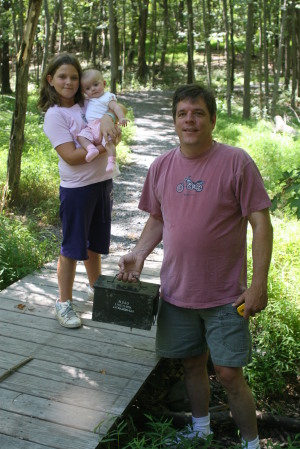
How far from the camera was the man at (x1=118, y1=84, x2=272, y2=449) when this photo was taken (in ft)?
8.61

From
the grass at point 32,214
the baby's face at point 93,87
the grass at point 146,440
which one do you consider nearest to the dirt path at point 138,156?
the grass at point 32,214

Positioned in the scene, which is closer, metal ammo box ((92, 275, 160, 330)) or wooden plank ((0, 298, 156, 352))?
metal ammo box ((92, 275, 160, 330))

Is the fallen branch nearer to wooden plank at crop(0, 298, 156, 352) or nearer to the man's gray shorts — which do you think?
wooden plank at crop(0, 298, 156, 352)

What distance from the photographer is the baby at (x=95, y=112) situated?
3671 mm

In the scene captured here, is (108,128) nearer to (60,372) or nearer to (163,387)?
(60,372)

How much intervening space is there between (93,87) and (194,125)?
142 centimetres

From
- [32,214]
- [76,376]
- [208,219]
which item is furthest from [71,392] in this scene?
[32,214]

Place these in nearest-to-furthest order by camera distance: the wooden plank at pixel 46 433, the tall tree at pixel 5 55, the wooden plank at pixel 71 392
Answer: the wooden plank at pixel 46 433, the wooden plank at pixel 71 392, the tall tree at pixel 5 55

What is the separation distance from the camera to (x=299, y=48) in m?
22.0

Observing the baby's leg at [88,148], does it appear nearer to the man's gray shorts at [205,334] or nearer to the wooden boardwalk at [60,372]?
the man's gray shorts at [205,334]

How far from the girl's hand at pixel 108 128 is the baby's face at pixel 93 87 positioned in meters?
0.21

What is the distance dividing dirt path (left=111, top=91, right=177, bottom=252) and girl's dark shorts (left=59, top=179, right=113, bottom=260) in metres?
2.46

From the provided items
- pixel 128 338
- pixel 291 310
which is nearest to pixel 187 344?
pixel 128 338

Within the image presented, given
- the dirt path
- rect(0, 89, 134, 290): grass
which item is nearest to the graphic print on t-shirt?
rect(0, 89, 134, 290): grass
